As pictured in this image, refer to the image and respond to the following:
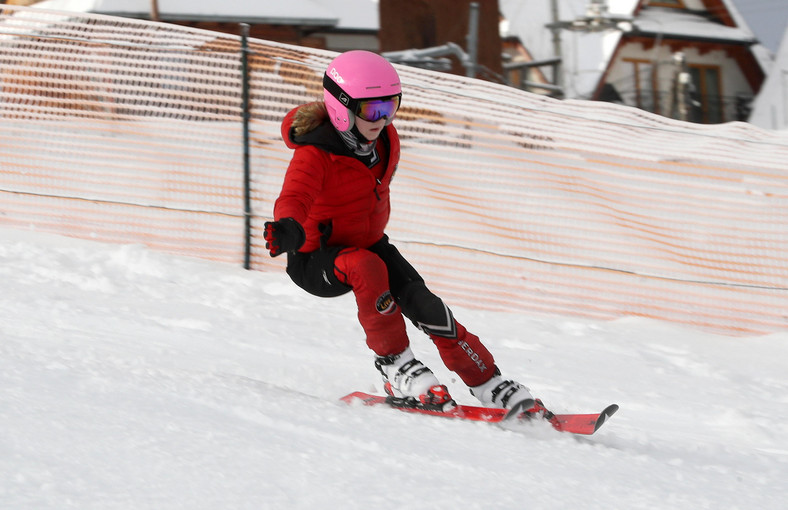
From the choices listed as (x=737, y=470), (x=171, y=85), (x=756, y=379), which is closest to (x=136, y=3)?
(x=171, y=85)

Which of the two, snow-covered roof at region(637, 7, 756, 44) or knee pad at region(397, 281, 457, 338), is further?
snow-covered roof at region(637, 7, 756, 44)

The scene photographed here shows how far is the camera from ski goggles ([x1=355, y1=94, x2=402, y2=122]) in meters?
3.59

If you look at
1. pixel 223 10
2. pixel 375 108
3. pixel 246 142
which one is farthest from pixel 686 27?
pixel 375 108

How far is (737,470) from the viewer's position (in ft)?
11.1

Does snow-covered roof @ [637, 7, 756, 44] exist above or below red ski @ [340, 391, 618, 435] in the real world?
above

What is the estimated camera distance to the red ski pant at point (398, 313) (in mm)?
3674

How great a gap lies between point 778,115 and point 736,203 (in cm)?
1796

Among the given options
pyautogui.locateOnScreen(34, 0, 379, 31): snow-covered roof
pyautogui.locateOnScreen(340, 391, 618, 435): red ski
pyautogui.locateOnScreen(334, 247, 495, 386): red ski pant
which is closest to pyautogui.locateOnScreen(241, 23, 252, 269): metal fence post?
pyautogui.locateOnScreen(334, 247, 495, 386): red ski pant

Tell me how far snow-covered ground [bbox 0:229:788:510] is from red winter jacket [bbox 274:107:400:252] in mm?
743

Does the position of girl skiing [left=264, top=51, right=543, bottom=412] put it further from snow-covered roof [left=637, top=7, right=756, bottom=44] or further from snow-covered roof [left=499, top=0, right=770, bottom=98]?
snow-covered roof [left=637, top=7, right=756, bottom=44]

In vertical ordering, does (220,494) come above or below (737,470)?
above

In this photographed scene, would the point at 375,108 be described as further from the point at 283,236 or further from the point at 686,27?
the point at 686,27

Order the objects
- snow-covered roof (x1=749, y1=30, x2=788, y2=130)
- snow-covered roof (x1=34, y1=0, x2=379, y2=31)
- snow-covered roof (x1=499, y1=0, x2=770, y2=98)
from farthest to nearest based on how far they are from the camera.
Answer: snow-covered roof (x1=499, y1=0, x2=770, y2=98), snow-covered roof (x1=749, y1=30, x2=788, y2=130), snow-covered roof (x1=34, y1=0, x2=379, y2=31)

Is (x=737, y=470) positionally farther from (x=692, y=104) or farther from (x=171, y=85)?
(x=692, y=104)
